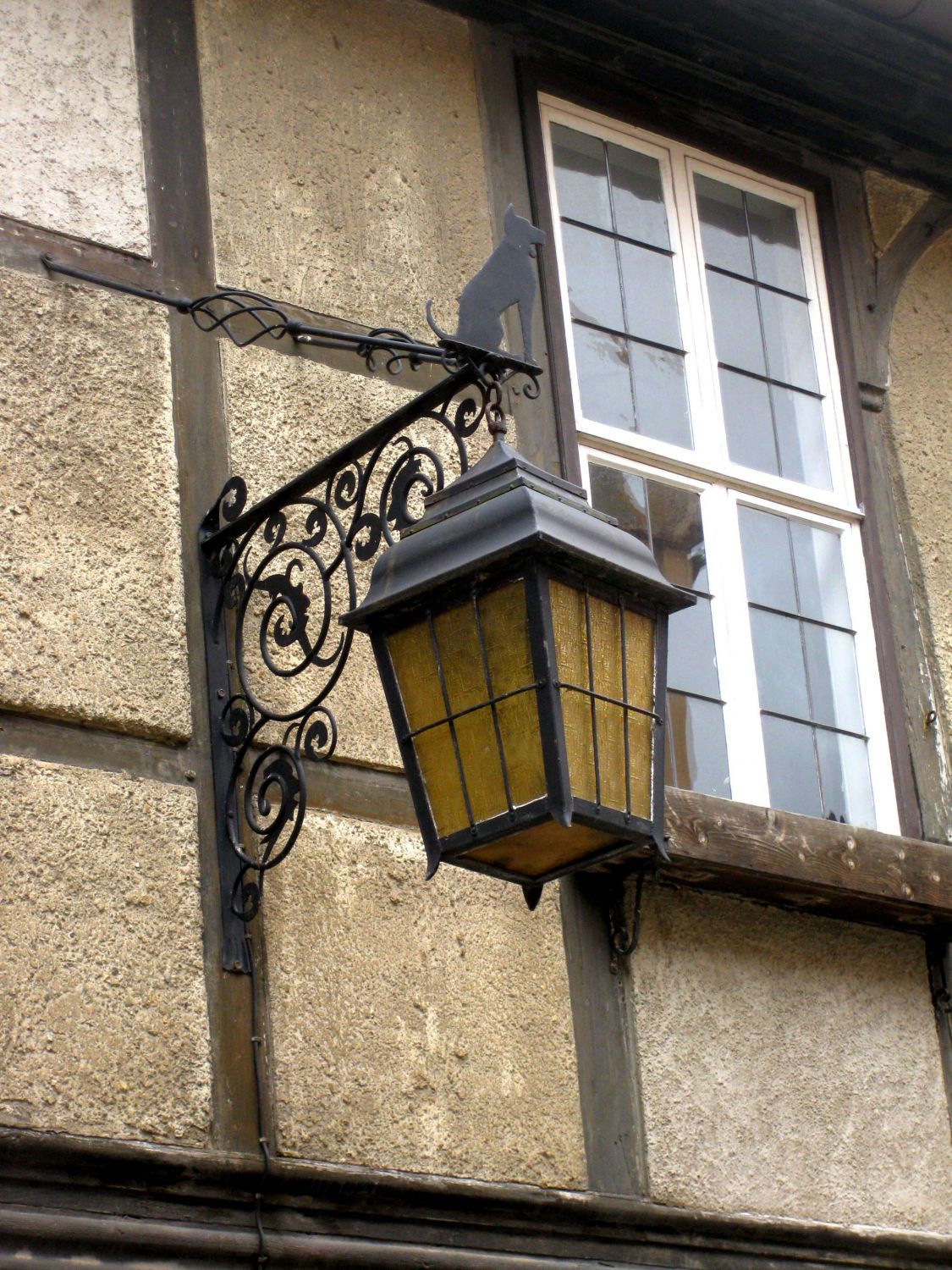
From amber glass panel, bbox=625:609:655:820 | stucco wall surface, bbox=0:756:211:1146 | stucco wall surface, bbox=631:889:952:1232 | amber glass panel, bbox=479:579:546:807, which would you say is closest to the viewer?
amber glass panel, bbox=479:579:546:807

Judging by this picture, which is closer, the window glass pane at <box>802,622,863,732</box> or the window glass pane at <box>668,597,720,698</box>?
the window glass pane at <box>668,597,720,698</box>

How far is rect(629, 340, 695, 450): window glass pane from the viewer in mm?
5336

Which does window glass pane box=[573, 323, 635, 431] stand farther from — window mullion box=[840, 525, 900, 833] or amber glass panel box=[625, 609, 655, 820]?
amber glass panel box=[625, 609, 655, 820]

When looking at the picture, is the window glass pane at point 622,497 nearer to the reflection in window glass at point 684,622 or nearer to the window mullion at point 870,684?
the reflection in window glass at point 684,622

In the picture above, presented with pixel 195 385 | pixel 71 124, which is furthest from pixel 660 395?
pixel 71 124

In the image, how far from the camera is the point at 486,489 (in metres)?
3.47

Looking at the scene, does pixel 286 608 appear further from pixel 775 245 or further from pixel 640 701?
pixel 775 245

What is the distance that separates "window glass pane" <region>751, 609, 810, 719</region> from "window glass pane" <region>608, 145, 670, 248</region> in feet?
3.39

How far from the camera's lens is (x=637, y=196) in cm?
559

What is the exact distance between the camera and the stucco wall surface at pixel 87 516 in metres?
3.90

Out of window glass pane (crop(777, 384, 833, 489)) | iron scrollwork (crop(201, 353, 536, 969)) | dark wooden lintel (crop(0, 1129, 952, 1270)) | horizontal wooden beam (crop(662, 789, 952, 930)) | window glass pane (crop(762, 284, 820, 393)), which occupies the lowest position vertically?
dark wooden lintel (crop(0, 1129, 952, 1270))

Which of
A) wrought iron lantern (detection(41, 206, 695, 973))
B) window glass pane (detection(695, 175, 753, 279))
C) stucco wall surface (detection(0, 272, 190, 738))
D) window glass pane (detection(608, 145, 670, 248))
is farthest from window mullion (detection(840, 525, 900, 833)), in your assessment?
stucco wall surface (detection(0, 272, 190, 738))

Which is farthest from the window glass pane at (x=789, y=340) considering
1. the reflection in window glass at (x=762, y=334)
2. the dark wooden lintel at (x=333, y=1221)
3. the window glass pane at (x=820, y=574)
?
the dark wooden lintel at (x=333, y=1221)

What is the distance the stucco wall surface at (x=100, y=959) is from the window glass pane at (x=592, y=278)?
1.98m
